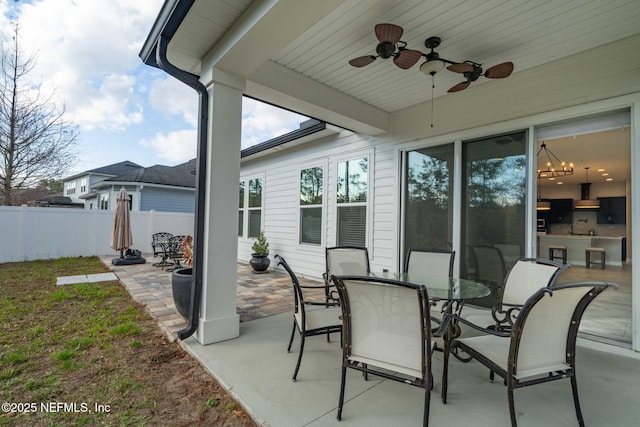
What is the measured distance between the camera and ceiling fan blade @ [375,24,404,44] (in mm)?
2303

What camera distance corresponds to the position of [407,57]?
8.64 ft

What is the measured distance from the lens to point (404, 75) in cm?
351

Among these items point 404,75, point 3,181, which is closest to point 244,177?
point 404,75

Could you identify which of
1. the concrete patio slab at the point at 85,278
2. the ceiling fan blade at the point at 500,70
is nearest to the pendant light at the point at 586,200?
the ceiling fan blade at the point at 500,70

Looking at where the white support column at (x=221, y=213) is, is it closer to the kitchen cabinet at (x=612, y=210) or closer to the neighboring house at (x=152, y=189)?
the neighboring house at (x=152, y=189)

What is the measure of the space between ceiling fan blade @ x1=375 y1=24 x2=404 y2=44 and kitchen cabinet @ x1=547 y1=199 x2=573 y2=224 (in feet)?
38.0

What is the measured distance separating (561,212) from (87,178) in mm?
26895

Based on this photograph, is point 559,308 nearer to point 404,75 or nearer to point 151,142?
point 404,75

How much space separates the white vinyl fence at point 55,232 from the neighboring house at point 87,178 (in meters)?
11.5

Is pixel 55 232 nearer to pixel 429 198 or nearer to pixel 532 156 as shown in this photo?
pixel 429 198

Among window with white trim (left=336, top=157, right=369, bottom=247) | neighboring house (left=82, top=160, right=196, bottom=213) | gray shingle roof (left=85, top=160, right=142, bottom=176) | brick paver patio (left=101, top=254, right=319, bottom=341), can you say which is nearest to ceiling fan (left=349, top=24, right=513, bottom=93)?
window with white trim (left=336, top=157, right=369, bottom=247)

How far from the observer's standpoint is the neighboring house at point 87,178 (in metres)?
19.5

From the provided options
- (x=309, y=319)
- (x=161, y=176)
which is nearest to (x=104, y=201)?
(x=161, y=176)

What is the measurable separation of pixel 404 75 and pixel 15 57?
13.2 metres
